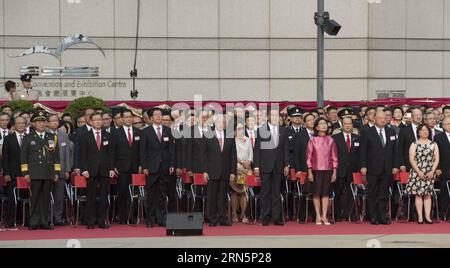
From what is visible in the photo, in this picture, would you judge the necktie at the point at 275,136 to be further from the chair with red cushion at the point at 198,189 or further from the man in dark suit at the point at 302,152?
the chair with red cushion at the point at 198,189

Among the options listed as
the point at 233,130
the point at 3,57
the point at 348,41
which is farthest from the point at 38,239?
the point at 348,41

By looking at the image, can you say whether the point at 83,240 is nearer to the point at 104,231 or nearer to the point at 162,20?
the point at 104,231

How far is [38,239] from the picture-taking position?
1773cm

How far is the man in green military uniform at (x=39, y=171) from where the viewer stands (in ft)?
64.8

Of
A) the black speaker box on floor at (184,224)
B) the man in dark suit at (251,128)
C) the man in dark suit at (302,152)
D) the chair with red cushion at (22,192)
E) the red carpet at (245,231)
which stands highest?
the man in dark suit at (251,128)

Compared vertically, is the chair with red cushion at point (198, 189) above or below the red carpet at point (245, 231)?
above

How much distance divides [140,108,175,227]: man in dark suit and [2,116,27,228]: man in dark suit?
7.93ft

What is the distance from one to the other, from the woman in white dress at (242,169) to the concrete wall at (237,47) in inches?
508

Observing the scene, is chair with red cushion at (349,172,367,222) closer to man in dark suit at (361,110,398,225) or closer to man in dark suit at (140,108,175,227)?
man in dark suit at (361,110,398,225)

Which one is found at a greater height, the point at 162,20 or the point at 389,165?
the point at 162,20

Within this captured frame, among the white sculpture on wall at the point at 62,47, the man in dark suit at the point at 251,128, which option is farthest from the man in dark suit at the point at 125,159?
the white sculpture on wall at the point at 62,47

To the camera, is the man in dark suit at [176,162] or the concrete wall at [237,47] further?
the concrete wall at [237,47]

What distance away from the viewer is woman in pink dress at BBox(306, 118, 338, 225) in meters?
20.5

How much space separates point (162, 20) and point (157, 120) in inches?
543
